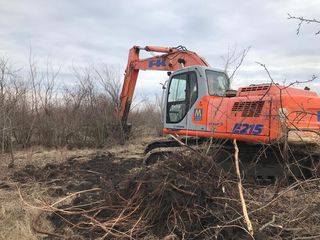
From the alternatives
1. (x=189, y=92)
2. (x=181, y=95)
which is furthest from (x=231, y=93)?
(x=181, y=95)

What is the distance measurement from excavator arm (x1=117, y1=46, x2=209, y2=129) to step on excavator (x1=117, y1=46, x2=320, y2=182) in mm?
50

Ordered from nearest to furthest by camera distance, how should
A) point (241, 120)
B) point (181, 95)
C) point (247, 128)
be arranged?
1. point (247, 128)
2. point (241, 120)
3. point (181, 95)

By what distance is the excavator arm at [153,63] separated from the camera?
11547 millimetres

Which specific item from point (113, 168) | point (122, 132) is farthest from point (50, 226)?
point (122, 132)

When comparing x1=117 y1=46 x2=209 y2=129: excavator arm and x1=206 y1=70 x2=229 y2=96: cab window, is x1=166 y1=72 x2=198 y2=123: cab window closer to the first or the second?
x1=206 y1=70 x2=229 y2=96: cab window

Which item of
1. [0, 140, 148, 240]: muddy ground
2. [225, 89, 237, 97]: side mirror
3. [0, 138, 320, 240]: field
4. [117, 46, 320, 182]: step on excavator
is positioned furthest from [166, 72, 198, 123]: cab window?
[0, 138, 320, 240]: field

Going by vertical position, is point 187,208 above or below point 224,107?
below

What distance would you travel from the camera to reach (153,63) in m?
12.9

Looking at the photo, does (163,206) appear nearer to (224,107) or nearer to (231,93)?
(224,107)

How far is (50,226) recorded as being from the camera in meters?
6.14

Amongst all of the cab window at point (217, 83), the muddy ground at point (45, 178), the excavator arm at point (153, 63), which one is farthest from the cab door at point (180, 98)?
the muddy ground at point (45, 178)

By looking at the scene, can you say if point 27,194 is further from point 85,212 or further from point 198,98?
point 198,98

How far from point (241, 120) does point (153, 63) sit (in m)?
5.06

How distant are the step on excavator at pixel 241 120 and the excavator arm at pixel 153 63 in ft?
0.16
